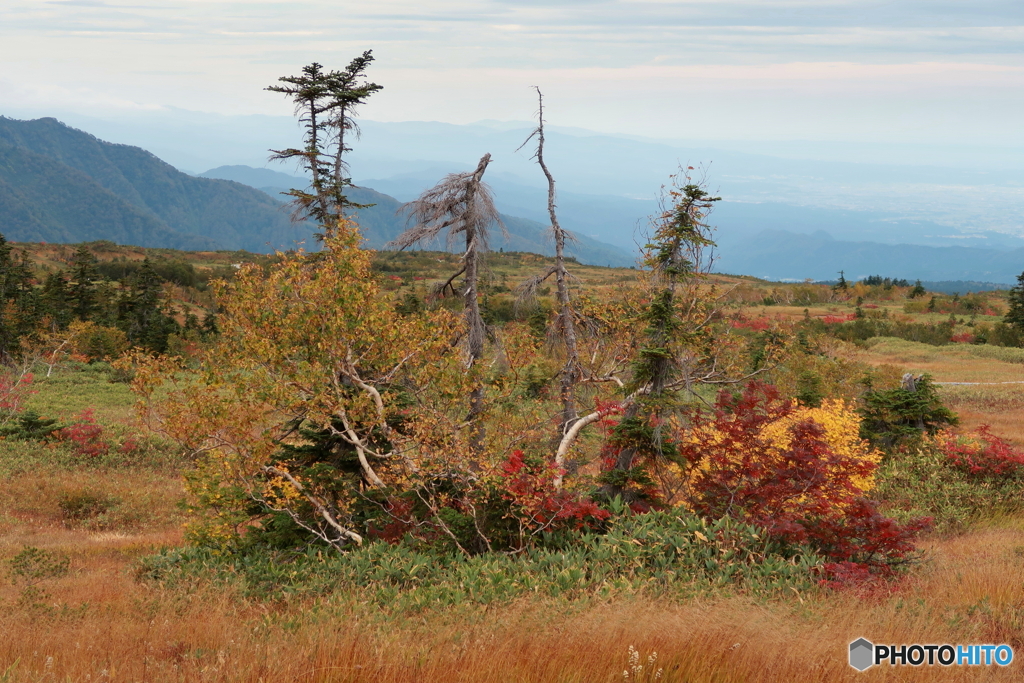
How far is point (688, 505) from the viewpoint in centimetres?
1033

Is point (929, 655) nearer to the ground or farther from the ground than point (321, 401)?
nearer to the ground

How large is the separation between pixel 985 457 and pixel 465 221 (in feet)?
46.3

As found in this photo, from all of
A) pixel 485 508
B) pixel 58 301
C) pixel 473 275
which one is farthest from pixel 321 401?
pixel 58 301

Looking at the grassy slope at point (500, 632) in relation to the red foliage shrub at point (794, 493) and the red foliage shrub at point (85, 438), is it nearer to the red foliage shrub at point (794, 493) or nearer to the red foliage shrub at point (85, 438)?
the red foliage shrub at point (794, 493)

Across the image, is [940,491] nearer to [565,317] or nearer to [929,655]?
[565,317]

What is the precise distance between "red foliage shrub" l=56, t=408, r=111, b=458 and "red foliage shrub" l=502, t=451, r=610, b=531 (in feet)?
61.7

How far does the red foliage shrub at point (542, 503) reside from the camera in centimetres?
966

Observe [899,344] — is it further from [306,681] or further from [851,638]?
Result: [306,681]

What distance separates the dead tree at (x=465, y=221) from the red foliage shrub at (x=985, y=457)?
12.5 m

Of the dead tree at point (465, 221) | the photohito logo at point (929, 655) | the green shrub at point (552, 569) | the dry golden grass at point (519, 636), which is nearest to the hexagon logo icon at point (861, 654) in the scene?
the photohito logo at point (929, 655)

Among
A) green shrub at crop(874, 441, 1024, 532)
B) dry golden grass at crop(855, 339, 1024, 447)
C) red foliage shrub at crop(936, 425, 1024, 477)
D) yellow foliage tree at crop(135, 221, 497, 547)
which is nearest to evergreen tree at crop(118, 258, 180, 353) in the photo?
yellow foliage tree at crop(135, 221, 497, 547)

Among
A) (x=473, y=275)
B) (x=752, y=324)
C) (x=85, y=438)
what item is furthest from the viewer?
(x=752, y=324)

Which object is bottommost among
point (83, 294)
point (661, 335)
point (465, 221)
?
point (83, 294)

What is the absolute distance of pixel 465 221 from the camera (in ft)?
50.4
